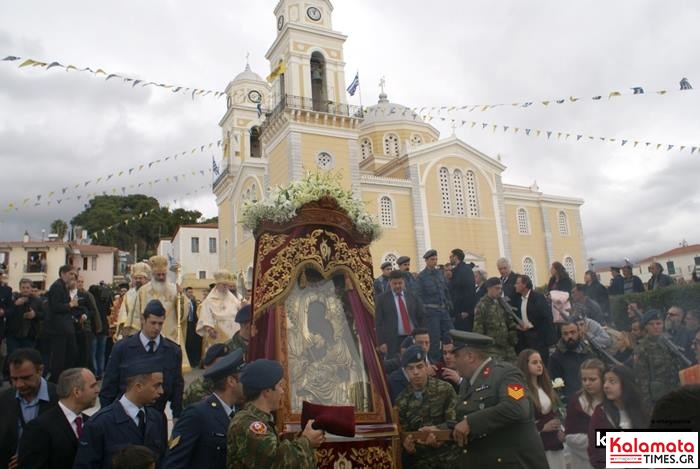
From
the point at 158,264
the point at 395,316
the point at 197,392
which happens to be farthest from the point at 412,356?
the point at 158,264

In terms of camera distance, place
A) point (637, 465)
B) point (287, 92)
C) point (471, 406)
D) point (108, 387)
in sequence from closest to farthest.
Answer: point (637, 465) < point (471, 406) < point (108, 387) < point (287, 92)

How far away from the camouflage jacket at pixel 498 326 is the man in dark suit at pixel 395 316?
1078 mm

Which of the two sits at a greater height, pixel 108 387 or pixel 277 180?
pixel 277 180

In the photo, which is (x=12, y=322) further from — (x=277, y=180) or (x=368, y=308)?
(x=277, y=180)

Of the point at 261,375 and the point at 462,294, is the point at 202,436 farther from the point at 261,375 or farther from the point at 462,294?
the point at 462,294

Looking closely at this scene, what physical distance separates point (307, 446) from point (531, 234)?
35151 millimetres

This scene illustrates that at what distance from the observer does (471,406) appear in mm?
4352

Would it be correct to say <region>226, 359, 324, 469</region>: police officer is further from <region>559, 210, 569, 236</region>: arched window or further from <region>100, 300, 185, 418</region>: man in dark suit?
<region>559, 210, 569, 236</region>: arched window

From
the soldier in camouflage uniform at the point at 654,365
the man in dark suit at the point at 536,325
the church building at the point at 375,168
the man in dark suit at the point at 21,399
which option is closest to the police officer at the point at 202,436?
the man in dark suit at the point at 21,399

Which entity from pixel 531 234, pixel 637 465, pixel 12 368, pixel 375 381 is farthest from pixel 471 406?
pixel 531 234

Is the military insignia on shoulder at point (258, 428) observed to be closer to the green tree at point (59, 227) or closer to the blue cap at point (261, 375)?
the blue cap at point (261, 375)

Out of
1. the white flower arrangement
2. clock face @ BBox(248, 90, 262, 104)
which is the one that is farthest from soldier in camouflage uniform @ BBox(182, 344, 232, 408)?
clock face @ BBox(248, 90, 262, 104)

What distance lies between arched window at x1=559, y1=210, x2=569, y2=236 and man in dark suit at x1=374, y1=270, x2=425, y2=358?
31736 mm

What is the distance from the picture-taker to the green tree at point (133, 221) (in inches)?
2095
